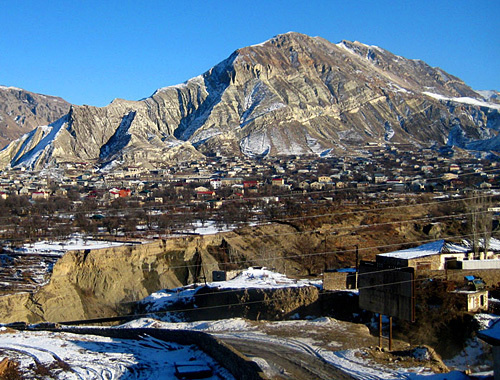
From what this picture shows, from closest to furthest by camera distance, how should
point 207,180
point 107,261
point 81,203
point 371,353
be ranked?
point 371,353 < point 107,261 < point 81,203 < point 207,180

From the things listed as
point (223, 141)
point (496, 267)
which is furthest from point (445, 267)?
point (223, 141)

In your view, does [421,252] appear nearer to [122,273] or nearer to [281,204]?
[122,273]

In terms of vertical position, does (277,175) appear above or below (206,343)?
above

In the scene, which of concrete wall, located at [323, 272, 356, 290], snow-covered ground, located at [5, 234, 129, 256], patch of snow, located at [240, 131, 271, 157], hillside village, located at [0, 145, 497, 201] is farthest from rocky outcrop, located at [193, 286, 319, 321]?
patch of snow, located at [240, 131, 271, 157]

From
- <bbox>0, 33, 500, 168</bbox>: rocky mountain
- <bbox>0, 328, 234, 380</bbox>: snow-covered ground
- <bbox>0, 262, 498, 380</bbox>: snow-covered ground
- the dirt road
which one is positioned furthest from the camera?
<bbox>0, 33, 500, 168</bbox>: rocky mountain

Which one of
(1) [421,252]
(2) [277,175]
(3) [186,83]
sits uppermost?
(3) [186,83]

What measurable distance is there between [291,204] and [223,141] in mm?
60522

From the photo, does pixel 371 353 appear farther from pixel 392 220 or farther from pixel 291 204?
pixel 291 204

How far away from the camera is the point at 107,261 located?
106 feet

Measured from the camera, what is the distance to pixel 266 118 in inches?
4483

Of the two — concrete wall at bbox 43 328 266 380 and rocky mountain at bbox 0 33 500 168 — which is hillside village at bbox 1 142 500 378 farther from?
rocky mountain at bbox 0 33 500 168

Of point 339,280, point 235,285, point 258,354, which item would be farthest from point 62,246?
point 258,354

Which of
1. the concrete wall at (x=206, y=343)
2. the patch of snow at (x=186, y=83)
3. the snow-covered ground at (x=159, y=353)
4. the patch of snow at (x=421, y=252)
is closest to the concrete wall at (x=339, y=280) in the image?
the patch of snow at (x=421, y=252)

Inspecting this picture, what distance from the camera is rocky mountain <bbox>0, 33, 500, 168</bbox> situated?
107 metres
